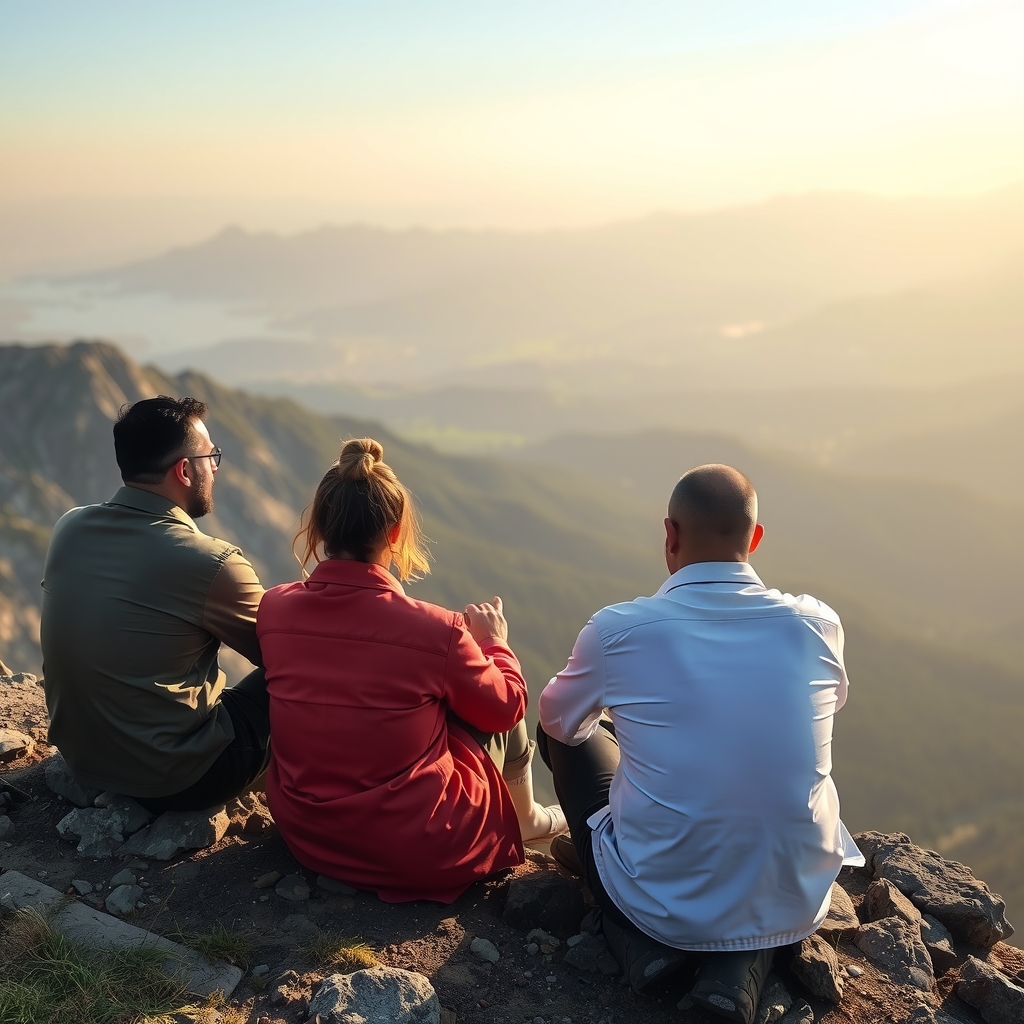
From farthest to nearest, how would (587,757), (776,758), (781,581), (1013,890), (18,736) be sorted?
1. (781,581)
2. (1013,890)
3. (18,736)
4. (587,757)
5. (776,758)

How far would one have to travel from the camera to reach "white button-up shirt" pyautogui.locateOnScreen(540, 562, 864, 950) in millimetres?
4367

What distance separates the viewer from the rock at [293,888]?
5.72m

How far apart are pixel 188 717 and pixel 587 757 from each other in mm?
2615

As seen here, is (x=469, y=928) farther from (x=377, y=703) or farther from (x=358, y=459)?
(x=358, y=459)

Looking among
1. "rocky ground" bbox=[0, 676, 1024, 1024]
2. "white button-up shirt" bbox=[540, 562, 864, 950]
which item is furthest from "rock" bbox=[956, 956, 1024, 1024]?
"white button-up shirt" bbox=[540, 562, 864, 950]

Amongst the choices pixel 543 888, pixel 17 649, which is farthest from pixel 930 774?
pixel 543 888

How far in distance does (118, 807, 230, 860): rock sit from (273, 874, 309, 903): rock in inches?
27.7

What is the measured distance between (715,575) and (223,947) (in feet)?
11.5

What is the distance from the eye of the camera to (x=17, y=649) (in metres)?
79.8

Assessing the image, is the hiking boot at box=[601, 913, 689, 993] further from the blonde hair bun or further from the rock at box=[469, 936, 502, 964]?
the blonde hair bun

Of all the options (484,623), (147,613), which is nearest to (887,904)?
(484,623)

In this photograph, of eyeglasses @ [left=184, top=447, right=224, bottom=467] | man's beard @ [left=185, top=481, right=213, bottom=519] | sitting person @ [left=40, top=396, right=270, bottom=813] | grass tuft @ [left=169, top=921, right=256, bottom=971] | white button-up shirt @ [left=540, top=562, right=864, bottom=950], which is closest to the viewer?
white button-up shirt @ [left=540, top=562, right=864, bottom=950]

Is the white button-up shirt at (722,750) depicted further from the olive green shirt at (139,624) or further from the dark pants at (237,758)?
the dark pants at (237,758)

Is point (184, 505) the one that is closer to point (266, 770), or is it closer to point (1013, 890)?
point (266, 770)
